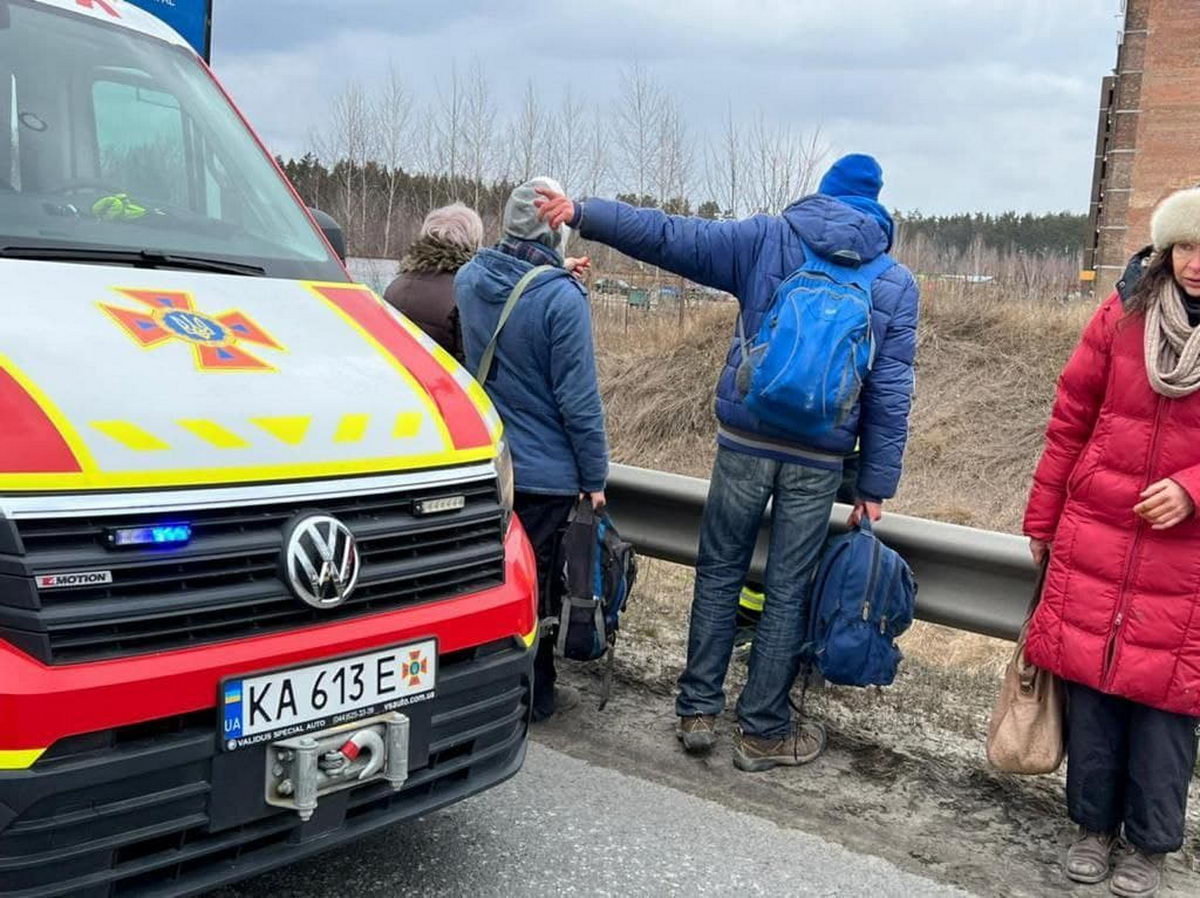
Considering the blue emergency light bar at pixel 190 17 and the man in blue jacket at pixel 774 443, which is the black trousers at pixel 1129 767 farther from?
the blue emergency light bar at pixel 190 17

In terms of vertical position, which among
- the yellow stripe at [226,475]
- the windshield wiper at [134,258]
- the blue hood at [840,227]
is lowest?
the yellow stripe at [226,475]

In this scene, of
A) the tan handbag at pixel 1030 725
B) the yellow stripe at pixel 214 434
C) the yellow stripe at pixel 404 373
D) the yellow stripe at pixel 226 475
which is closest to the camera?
the yellow stripe at pixel 226 475

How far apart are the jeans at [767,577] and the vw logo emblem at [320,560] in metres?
1.79

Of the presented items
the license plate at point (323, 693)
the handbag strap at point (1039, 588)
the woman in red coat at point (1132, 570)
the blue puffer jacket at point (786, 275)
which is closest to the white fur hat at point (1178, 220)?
the woman in red coat at point (1132, 570)

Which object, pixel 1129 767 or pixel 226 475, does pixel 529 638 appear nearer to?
pixel 226 475

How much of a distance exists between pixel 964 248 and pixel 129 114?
18.8 m

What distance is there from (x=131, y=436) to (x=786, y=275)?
7.57ft

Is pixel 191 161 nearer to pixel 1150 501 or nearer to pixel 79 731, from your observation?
→ pixel 79 731

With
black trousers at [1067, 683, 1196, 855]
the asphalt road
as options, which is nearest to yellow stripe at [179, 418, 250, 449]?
the asphalt road

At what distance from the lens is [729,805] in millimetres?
3535

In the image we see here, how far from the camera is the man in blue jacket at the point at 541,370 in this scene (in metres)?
3.85

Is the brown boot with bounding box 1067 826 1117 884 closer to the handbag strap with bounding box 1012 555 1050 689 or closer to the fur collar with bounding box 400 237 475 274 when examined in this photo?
the handbag strap with bounding box 1012 555 1050 689

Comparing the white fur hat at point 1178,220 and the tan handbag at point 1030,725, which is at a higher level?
the white fur hat at point 1178,220

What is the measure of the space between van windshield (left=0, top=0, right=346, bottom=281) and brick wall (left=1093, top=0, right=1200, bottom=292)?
63131mm
